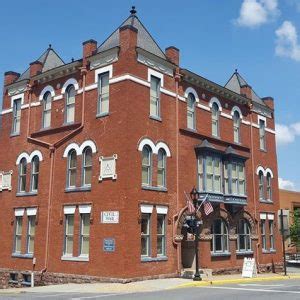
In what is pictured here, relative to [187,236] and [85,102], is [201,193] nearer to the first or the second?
[187,236]

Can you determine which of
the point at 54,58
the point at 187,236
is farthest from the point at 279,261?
the point at 54,58

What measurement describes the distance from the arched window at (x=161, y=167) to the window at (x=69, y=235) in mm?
5055

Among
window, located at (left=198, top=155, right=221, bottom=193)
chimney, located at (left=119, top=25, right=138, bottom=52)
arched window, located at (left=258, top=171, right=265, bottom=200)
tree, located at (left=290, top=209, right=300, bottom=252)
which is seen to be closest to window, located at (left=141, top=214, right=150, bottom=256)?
window, located at (left=198, top=155, right=221, bottom=193)

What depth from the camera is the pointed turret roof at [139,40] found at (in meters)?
24.6

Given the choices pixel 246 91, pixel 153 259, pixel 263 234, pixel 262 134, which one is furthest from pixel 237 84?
pixel 153 259

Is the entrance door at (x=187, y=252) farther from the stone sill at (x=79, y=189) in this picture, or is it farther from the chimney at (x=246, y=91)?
the chimney at (x=246, y=91)

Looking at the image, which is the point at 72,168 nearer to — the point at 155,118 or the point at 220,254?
the point at 155,118

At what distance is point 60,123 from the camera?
25969 millimetres

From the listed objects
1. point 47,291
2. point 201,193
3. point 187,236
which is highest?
point 201,193

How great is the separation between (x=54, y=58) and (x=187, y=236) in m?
14.7

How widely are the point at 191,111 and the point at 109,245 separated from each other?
9.73m

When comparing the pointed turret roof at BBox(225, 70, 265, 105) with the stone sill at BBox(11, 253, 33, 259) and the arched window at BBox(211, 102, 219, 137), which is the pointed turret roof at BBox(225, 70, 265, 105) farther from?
A: the stone sill at BBox(11, 253, 33, 259)

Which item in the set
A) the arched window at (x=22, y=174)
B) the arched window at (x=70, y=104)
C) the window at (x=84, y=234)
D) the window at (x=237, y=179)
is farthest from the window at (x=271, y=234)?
the arched window at (x=22, y=174)

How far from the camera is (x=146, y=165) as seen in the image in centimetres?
2330
